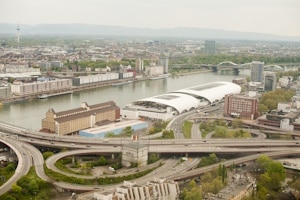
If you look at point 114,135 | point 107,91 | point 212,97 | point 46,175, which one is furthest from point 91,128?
point 107,91

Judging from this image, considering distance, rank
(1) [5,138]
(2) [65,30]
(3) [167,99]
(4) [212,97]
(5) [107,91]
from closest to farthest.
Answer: (1) [5,138], (3) [167,99], (4) [212,97], (5) [107,91], (2) [65,30]

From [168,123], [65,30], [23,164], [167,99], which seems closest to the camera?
[23,164]

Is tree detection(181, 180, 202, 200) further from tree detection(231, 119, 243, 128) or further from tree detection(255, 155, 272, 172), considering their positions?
tree detection(231, 119, 243, 128)

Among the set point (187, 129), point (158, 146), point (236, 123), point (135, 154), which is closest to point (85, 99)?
point (187, 129)

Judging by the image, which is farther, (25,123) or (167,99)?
(167,99)

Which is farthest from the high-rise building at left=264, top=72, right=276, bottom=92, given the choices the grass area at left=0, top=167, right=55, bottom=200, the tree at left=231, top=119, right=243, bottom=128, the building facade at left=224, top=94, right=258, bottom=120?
the grass area at left=0, top=167, right=55, bottom=200

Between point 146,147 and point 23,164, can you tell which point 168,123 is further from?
point 23,164
